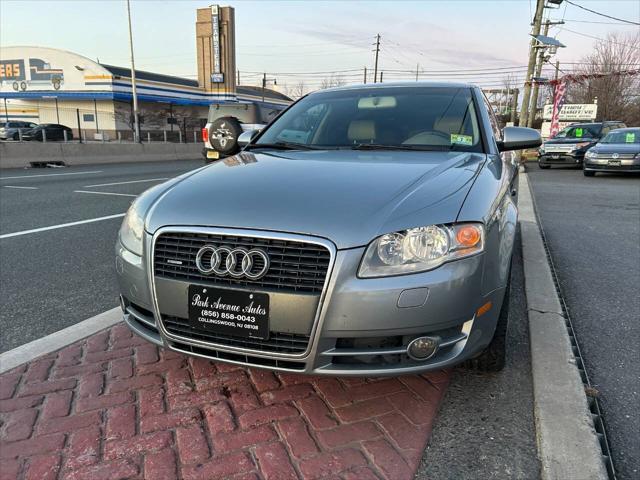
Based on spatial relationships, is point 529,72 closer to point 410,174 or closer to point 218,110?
point 218,110

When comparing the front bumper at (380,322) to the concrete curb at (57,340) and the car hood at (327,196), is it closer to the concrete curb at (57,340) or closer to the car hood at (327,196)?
the car hood at (327,196)

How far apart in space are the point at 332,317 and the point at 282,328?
0.22 meters

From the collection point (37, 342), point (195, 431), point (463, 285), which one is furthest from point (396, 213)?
point (37, 342)

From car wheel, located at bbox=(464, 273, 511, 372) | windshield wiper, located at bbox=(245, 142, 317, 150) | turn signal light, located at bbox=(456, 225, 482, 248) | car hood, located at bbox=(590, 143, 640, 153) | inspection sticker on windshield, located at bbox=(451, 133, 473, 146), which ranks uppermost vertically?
inspection sticker on windshield, located at bbox=(451, 133, 473, 146)

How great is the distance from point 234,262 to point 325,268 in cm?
39

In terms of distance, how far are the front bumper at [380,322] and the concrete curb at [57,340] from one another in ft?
3.85

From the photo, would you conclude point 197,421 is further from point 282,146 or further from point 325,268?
point 282,146

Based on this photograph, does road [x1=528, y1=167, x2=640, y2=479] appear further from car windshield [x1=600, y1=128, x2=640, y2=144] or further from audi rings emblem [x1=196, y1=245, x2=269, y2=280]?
car windshield [x1=600, y1=128, x2=640, y2=144]

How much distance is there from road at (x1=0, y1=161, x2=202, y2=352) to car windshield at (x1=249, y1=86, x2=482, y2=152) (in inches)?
73.3

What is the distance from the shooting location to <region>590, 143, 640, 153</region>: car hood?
1371 cm

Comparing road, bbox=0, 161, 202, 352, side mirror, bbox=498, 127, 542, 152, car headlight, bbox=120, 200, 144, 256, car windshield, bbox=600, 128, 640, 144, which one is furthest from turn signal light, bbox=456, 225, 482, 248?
car windshield, bbox=600, 128, 640, 144

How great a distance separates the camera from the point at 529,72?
738 inches

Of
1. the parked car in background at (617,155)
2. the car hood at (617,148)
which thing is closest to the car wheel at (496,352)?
the parked car in background at (617,155)

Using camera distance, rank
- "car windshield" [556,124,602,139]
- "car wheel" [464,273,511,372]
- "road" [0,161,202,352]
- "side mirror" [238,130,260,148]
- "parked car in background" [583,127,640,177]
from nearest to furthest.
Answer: "car wheel" [464,273,511,372]
"road" [0,161,202,352]
"side mirror" [238,130,260,148]
"parked car in background" [583,127,640,177]
"car windshield" [556,124,602,139]
